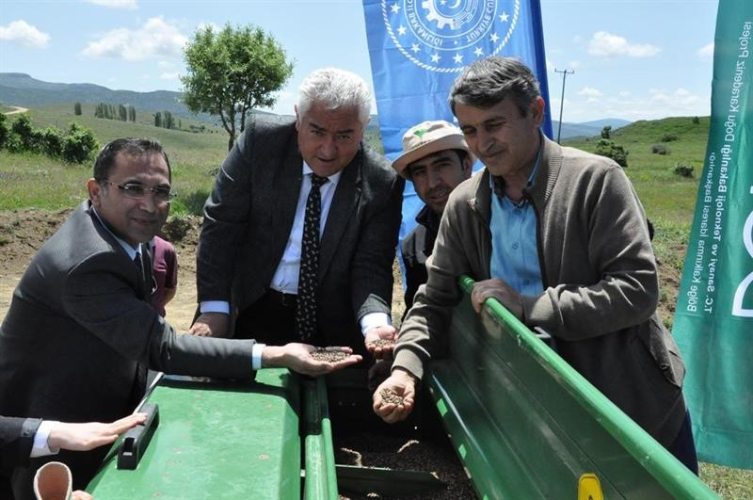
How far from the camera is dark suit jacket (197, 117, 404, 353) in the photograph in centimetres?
305

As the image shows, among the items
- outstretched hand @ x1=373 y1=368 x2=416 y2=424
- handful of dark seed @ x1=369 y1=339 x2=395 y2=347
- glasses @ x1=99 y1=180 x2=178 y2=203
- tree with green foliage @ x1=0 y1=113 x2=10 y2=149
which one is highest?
tree with green foliage @ x1=0 y1=113 x2=10 y2=149

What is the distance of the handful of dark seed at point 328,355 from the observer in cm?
261

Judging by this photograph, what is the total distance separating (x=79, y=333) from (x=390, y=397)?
41.9 inches

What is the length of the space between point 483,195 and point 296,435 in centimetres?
101

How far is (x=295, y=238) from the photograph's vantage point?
3.06m

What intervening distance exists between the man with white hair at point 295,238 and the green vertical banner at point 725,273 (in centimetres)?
174

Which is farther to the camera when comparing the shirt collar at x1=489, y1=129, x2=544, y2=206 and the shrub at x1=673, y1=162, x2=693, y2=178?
the shrub at x1=673, y1=162, x2=693, y2=178

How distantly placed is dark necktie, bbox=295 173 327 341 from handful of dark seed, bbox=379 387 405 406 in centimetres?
80

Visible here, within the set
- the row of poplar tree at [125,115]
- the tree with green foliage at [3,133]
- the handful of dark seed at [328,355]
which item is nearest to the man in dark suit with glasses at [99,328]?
the handful of dark seed at [328,355]

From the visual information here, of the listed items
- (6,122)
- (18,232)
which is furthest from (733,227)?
(6,122)

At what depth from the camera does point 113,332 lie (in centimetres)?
221

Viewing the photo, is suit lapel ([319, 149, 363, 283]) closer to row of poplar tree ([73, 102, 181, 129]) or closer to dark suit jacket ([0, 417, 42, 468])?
dark suit jacket ([0, 417, 42, 468])

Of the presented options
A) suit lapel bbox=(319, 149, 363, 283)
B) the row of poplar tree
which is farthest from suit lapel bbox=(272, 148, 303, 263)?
the row of poplar tree

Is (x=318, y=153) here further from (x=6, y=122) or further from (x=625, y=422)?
(x=6, y=122)
